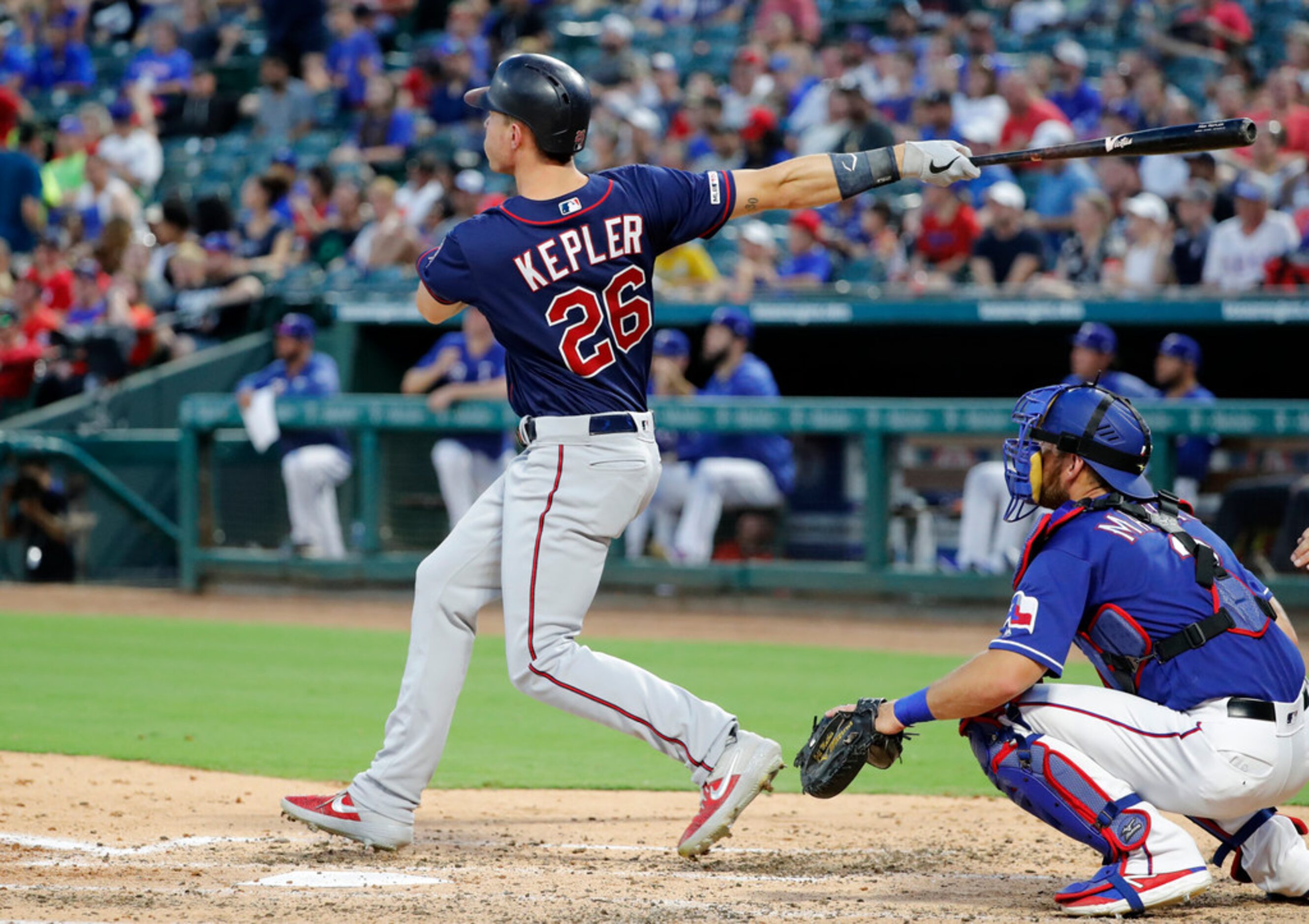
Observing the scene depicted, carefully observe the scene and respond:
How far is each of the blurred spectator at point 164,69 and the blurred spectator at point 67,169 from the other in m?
1.24

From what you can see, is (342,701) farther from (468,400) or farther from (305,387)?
(305,387)

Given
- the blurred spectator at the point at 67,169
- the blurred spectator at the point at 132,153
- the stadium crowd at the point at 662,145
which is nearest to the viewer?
the stadium crowd at the point at 662,145

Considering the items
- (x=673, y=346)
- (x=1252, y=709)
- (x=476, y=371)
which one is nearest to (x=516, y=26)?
(x=476, y=371)

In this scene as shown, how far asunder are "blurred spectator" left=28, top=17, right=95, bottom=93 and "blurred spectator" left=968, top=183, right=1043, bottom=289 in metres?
11.5

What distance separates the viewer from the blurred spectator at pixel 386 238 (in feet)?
39.7

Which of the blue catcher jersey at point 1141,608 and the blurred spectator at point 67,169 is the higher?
the blurred spectator at point 67,169

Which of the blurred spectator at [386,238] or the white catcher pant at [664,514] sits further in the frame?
the blurred spectator at [386,238]

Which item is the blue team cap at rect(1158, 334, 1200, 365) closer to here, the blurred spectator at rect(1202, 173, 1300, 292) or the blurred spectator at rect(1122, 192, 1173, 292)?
the blurred spectator at rect(1202, 173, 1300, 292)

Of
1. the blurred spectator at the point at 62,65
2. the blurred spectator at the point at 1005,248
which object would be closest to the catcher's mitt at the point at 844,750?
the blurred spectator at the point at 1005,248

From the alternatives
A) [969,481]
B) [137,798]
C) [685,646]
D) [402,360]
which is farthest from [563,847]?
[402,360]

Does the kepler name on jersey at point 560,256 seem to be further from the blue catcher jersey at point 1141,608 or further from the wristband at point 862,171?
the blue catcher jersey at point 1141,608

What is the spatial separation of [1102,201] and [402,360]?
5179 mm

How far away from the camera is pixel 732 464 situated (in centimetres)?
928

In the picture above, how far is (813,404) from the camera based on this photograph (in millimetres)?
9219
